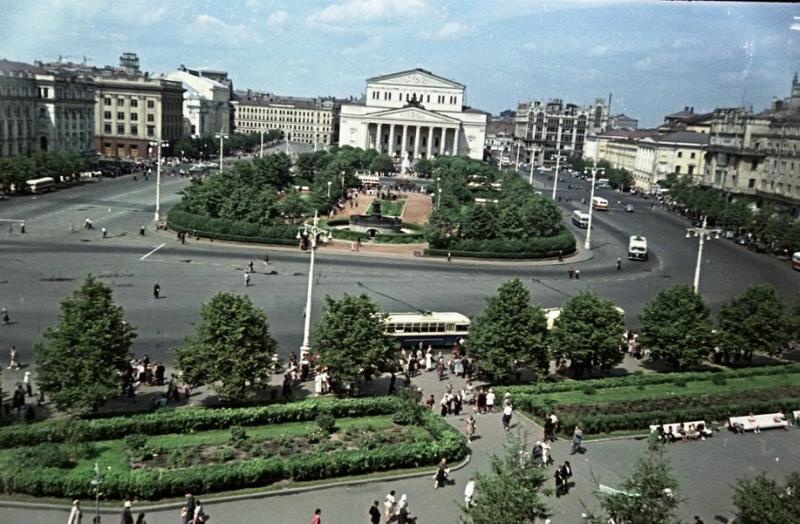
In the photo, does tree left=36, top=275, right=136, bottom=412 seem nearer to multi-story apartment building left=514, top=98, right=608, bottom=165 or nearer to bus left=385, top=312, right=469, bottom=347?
bus left=385, top=312, right=469, bottom=347

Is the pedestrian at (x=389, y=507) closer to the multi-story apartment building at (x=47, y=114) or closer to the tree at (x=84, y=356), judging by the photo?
the tree at (x=84, y=356)

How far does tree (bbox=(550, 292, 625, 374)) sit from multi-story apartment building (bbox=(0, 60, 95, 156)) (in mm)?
48733

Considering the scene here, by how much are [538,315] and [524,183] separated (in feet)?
151

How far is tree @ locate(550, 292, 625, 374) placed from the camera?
23.5 metres

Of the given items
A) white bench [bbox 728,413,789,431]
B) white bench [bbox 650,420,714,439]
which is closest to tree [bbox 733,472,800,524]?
white bench [bbox 650,420,714,439]

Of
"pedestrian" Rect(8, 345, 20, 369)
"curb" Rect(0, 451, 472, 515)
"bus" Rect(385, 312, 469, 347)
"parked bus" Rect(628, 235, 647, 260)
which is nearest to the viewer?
"curb" Rect(0, 451, 472, 515)

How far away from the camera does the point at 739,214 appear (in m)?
61.8

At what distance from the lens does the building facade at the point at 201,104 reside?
124 metres

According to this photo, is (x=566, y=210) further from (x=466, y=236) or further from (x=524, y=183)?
(x=466, y=236)

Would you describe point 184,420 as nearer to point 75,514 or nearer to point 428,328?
point 75,514

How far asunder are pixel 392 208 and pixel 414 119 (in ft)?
180

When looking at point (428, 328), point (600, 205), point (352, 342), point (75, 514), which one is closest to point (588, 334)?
point (428, 328)

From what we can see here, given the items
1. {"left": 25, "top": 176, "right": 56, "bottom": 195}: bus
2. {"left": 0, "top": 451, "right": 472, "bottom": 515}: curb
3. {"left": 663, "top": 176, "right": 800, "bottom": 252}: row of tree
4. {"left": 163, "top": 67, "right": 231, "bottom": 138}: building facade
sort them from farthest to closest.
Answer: {"left": 163, "top": 67, "right": 231, "bottom": 138}: building facade → {"left": 25, "top": 176, "right": 56, "bottom": 195}: bus → {"left": 663, "top": 176, "right": 800, "bottom": 252}: row of tree → {"left": 0, "top": 451, "right": 472, "bottom": 515}: curb

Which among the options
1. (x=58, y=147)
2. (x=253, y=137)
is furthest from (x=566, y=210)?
(x=253, y=137)
